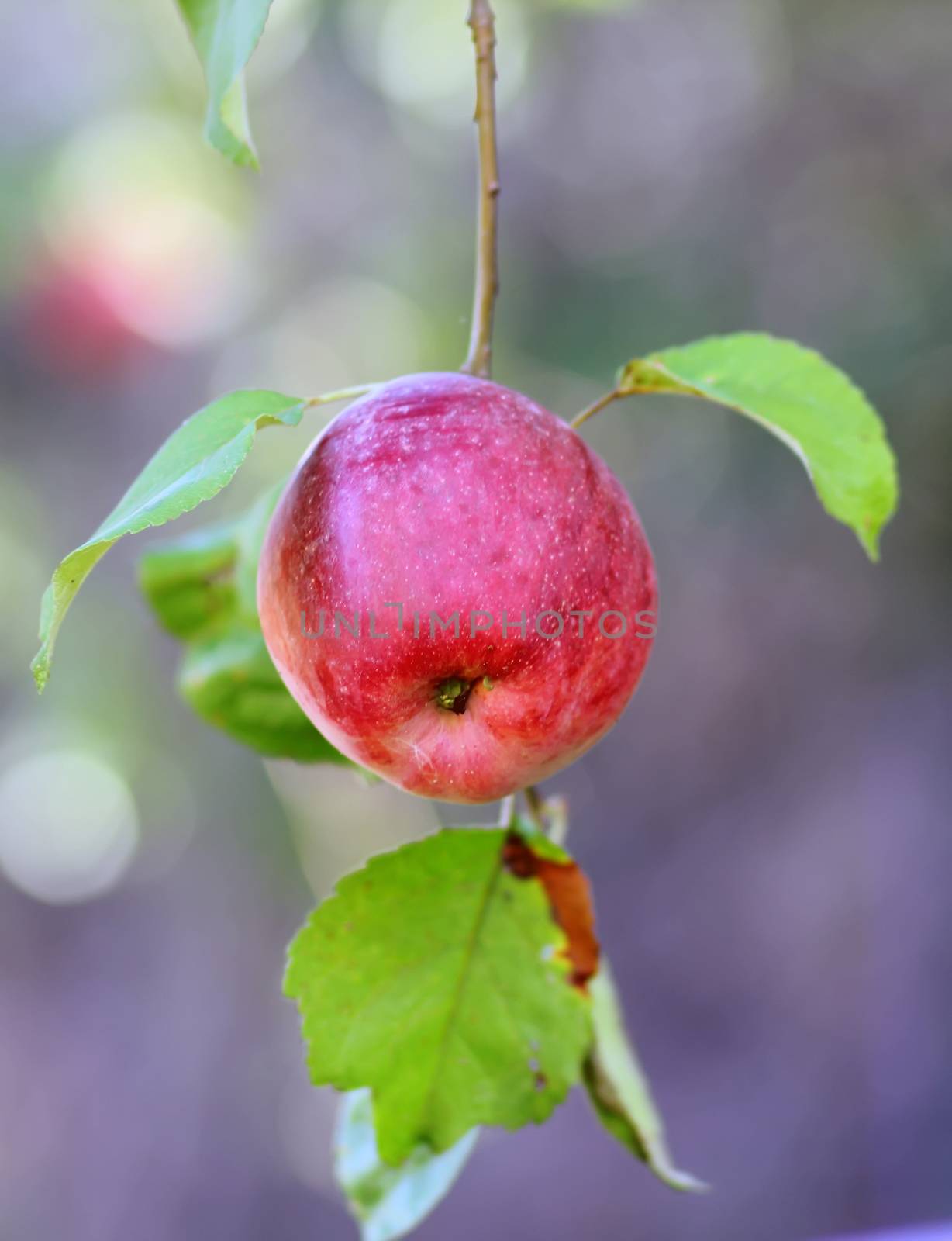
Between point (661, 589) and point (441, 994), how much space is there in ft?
8.20

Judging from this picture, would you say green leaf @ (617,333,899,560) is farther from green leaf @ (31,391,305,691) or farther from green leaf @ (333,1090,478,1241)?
green leaf @ (333,1090,478,1241)

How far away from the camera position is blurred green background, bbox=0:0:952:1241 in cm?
235

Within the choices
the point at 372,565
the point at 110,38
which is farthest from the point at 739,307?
the point at 372,565

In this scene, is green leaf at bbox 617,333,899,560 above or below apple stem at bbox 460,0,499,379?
below

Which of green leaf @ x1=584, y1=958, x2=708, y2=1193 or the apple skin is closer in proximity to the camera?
the apple skin

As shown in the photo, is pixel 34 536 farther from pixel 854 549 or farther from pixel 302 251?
pixel 854 549

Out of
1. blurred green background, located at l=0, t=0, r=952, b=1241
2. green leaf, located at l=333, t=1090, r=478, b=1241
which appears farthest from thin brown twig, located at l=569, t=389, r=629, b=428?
blurred green background, located at l=0, t=0, r=952, b=1241

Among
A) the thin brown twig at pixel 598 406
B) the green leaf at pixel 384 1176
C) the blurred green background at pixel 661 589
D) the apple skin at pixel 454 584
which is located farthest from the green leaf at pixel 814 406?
the blurred green background at pixel 661 589

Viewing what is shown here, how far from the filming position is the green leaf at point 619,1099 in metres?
0.76

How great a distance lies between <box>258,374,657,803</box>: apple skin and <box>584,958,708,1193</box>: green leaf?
0.28m

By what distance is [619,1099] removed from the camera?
0.76 m

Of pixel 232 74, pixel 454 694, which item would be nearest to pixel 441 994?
pixel 454 694

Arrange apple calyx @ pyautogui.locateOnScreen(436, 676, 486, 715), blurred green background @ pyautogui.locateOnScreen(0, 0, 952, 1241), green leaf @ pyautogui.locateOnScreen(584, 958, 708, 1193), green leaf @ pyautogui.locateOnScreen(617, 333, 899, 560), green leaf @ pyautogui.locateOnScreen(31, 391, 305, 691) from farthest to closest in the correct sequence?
1. blurred green background @ pyautogui.locateOnScreen(0, 0, 952, 1241)
2. green leaf @ pyautogui.locateOnScreen(584, 958, 708, 1193)
3. green leaf @ pyautogui.locateOnScreen(617, 333, 899, 560)
4. apple calyx @ pyautogui.locateOnScreen(436, 676, 486, 715)
5. green leaf @ pyautogui.locateOnScreen(31, 391, 305, 691)

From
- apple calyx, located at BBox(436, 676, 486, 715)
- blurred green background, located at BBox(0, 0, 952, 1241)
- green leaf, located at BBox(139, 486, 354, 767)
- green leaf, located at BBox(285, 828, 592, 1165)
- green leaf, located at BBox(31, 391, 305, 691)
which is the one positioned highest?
green leaf, located at BBox(31, 391, 305, 691)
